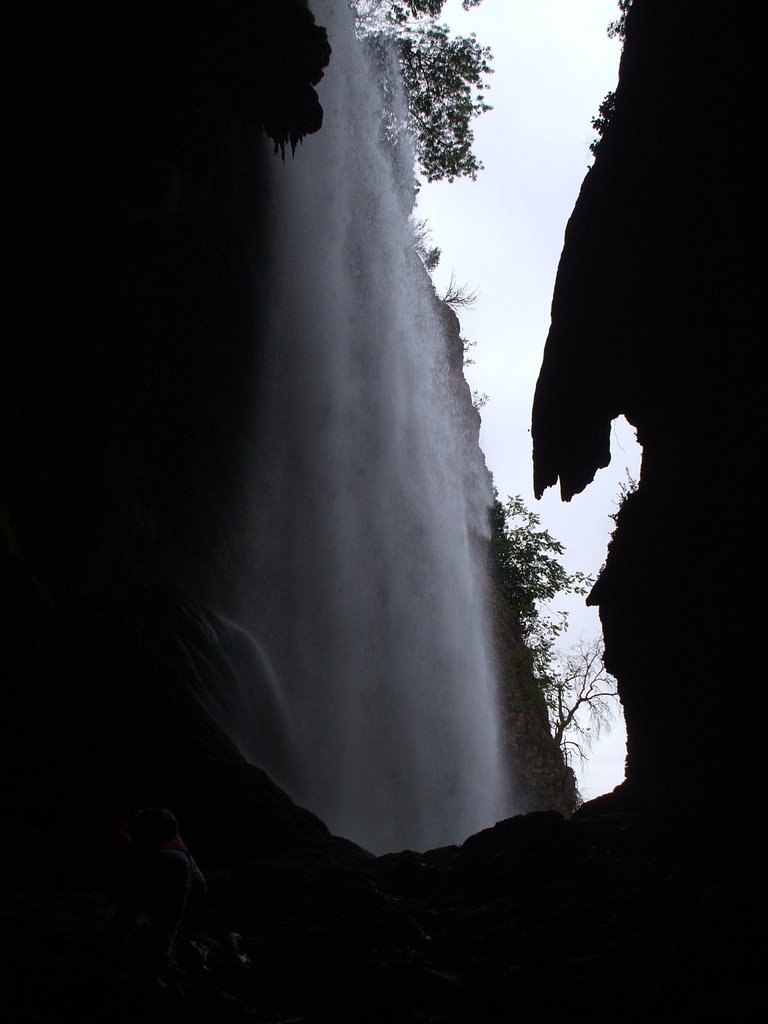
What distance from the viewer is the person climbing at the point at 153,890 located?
4930 millimetres

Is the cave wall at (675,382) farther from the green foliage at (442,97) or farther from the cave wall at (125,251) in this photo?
the green foliage at (442,97)

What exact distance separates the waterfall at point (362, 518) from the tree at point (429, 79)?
2.29 feet

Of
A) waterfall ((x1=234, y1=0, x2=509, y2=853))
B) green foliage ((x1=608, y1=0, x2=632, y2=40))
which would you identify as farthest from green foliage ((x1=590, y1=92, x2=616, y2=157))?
waterfall ((x1=234, y1=0, x2=509, y2=853))

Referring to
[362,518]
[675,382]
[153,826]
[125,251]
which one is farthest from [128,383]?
[153,826]

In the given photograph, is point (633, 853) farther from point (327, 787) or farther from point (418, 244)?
point (418, 244)

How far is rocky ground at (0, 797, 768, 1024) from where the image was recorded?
4.59m

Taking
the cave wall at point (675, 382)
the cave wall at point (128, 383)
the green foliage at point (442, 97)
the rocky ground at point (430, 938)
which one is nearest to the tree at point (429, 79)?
the green foliage at point (442, 97)

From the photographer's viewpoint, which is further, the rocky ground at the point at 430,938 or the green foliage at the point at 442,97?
the green foliage at the point at 442,97

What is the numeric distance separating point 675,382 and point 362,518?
13009mm

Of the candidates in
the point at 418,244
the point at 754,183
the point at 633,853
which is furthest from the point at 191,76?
the point at 418,244

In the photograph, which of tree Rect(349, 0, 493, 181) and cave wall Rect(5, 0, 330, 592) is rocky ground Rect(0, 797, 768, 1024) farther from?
tree Rect(349, 0, 493, 181)

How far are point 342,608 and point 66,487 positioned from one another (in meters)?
9.52

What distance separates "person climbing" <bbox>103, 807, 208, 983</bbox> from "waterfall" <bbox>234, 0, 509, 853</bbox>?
11.1 m

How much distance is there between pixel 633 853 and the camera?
7.96 m
